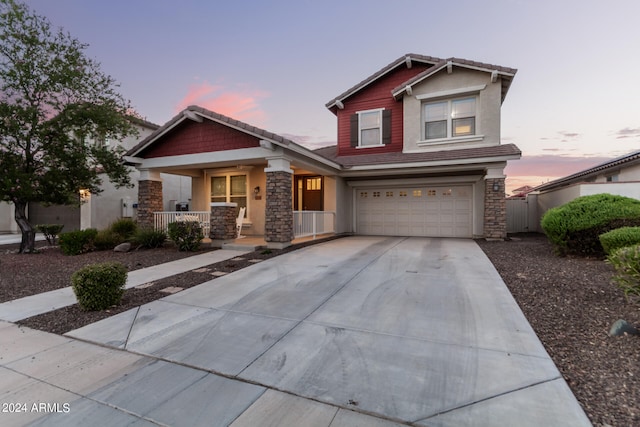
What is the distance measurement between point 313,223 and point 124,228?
6677mm

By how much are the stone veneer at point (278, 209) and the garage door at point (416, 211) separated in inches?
205

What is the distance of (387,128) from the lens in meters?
12.5

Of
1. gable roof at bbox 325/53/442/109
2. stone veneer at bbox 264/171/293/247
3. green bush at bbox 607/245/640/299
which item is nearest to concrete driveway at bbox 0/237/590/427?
green bush at bbox 607/245/640/299

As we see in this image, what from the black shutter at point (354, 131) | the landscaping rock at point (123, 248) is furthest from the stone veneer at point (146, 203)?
the black shutter at point (354, 131)

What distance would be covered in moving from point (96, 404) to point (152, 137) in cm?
991

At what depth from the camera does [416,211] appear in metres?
12.5

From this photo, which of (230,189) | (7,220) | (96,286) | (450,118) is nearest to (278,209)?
(230,189)

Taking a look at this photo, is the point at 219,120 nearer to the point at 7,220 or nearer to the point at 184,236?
the point at 184,236

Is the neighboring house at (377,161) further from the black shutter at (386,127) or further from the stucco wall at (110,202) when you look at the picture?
the stucco wall at (110,202)

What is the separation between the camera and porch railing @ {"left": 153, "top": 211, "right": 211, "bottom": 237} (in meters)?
9.99

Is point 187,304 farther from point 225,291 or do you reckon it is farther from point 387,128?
point 387,128

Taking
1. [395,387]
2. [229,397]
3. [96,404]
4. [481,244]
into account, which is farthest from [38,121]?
[481,244]

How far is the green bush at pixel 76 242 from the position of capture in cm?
875

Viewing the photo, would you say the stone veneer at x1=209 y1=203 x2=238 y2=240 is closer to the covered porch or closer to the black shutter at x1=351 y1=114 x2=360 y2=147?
the covered porch
